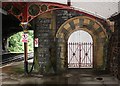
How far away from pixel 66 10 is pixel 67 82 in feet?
18.0

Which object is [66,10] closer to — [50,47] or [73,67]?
[50,47]

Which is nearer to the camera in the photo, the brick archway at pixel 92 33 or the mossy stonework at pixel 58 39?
the mossy stonework at pixel 58 39

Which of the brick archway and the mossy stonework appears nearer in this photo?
the mossy stonework

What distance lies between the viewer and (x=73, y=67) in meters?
16.5

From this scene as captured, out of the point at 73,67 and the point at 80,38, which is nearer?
the point at 73,67

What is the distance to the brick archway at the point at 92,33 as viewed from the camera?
49.3 feet

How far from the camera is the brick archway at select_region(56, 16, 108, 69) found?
591 inches

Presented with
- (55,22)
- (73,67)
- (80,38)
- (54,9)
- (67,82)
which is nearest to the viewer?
(67,82)

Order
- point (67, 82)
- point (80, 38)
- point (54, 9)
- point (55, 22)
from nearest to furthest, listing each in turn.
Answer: point (67, 82)
point (54, 9)
point (55, 22)
point (80, 38)

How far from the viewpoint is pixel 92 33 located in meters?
15.2

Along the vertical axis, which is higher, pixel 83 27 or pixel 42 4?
pixel 42 4

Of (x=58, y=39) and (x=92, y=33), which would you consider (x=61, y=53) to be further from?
(x=92, y=33)

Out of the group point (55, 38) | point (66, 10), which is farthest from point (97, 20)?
point (55, 38)

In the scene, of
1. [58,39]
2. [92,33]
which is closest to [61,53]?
[58,39]
